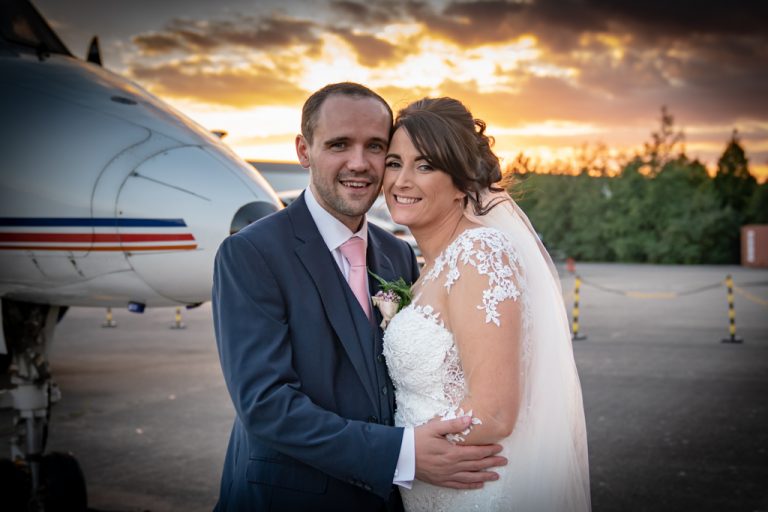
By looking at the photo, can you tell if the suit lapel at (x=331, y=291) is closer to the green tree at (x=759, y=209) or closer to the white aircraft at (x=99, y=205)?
the white aircraft at (x=99, y=205)


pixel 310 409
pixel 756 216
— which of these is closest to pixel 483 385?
pixel 310 409

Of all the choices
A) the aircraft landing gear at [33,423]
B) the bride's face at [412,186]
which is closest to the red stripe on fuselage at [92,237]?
the aircraft landing gear at [33,423]

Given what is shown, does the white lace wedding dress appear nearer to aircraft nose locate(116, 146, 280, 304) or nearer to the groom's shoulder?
the groom's shoulder

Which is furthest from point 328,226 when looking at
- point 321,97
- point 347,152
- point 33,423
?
point 33,423

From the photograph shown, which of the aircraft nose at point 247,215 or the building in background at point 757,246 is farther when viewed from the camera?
the building in background at point 757,246

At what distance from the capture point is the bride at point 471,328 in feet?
8.45

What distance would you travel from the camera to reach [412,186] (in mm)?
2787

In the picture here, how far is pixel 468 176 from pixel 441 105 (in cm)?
30

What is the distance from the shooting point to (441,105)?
281cm

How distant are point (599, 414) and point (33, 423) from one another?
5700 millimetres

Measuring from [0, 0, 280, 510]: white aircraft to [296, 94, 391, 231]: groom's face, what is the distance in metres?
1.73

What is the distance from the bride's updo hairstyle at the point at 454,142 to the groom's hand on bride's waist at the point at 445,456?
901mm

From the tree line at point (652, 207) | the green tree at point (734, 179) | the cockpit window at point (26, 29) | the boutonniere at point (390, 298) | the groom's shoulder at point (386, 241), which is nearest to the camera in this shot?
the boutonniere at point (390, 298)

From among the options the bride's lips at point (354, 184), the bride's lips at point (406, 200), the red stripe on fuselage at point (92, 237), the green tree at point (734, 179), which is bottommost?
the red stripe on fuselage at point (92, 237)
